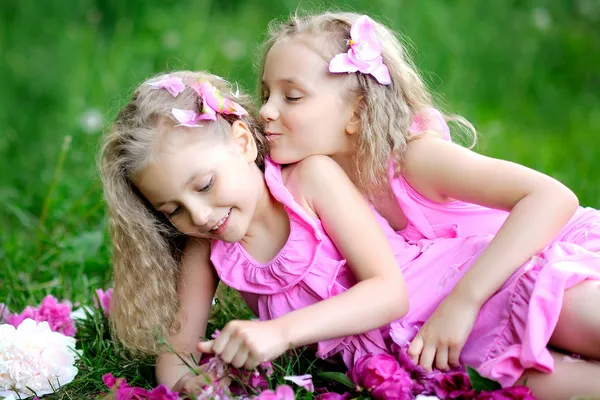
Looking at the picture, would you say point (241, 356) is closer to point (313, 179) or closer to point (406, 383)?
point (406, 383)

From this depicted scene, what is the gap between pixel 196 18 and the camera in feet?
17.8

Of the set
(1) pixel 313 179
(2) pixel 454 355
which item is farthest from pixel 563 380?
(1) pixel 313 179

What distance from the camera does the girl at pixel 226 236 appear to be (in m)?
2.11

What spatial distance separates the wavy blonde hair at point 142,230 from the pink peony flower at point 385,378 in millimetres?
548

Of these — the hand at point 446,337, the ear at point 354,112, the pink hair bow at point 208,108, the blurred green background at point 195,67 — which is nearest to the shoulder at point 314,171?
the ear at point 354,112

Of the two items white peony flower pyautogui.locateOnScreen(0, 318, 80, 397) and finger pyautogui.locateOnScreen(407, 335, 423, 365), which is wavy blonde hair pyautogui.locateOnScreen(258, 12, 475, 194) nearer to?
finger pyautogui.locateOnScreen(407, 335, 423, 365)

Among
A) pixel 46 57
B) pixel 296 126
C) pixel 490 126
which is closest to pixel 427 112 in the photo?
pixel 296 126

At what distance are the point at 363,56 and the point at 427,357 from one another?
0.77 metres

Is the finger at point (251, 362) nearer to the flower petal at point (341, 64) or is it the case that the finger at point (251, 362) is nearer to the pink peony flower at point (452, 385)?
the pink peony flower at point (452, 385)

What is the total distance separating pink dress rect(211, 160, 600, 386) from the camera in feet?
6.66

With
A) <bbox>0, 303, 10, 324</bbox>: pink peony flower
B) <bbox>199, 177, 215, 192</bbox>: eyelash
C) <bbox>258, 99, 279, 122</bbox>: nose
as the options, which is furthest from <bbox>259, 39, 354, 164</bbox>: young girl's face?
<bbox>0, 303, 10, 324</bbox>: pink peony flower

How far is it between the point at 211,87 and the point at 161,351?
27.6 inches

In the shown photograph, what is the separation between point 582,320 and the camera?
201cm

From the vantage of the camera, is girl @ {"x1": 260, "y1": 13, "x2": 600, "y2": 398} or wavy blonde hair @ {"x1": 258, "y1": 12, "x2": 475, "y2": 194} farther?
wavy blonde hair @ {"x1": 258, "y1": 12, "x2": 475, "y2": 194}
